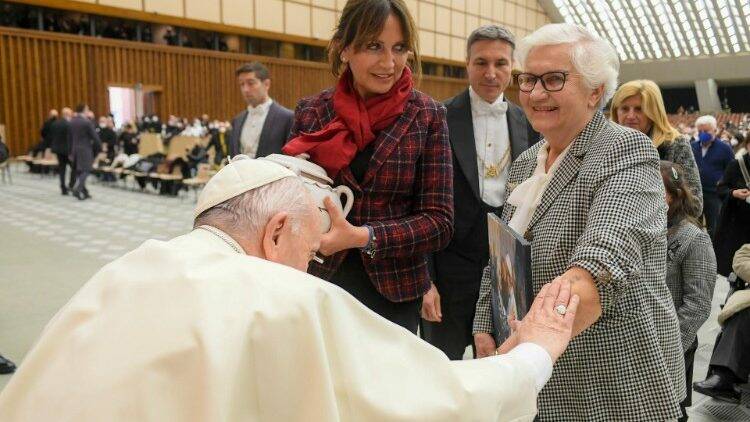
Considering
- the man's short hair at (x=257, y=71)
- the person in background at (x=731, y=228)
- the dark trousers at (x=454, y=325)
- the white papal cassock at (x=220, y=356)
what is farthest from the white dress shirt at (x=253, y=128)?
the white papal cassock at (x=220, y=356)

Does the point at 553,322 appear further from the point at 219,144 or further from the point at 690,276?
the point at 219,144

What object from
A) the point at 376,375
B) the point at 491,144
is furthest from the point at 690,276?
the point at 376,375

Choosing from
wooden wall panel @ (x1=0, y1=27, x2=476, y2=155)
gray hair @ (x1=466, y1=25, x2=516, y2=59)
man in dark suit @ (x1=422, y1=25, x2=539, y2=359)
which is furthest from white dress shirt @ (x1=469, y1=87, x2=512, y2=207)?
wooden wall panel @ (x1=0, y1=27, x2=476, y2=155)

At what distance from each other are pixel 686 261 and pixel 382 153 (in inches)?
68.9

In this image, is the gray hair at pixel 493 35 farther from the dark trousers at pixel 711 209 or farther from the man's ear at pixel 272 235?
the dark trousers at pixel 711 209

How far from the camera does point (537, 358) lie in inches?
48.8

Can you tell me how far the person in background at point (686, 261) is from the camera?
9.04 feet

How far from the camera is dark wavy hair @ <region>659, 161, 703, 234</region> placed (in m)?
2.75

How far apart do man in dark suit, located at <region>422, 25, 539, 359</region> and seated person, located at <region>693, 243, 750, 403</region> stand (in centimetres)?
164

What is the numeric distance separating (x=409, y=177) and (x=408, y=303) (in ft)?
1.30

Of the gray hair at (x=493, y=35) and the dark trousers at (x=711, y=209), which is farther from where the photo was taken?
the dark trousers at (x=711, y=209)

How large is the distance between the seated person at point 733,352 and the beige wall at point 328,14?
9626 mm

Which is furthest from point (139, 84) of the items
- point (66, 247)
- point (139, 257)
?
point (139, 257)

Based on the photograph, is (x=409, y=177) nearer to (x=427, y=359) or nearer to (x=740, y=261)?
(x=427, y=359)
